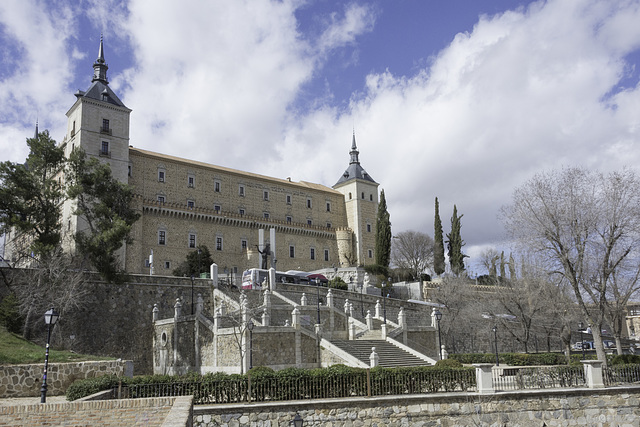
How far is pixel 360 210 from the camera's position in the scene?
218 ft

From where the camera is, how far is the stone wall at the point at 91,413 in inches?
372

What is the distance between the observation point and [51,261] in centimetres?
2580

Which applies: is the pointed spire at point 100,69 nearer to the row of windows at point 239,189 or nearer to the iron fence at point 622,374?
the row of windows at point 239,189

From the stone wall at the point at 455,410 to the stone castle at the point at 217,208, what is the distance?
103 feet

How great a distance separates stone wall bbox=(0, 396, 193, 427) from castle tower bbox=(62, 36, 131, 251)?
37.9 metres

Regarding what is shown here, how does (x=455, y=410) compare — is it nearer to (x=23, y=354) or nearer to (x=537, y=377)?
(x=537, y=377)

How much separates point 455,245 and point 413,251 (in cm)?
1136

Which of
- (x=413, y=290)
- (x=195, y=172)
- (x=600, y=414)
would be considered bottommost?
(x=600, y=414)

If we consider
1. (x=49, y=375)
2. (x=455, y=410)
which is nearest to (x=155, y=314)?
(x=49, y=375)

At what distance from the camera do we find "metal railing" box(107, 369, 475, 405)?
14.7m

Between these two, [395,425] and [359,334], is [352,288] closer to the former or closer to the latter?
[359,334]

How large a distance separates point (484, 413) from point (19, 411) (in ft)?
39.2

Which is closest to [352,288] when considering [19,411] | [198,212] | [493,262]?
[493,262]

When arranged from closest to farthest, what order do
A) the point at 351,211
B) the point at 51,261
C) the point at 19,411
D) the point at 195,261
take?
1. the point at 19,411
2. the point at 51,261
3. the point at 195,261
4. the point at 351,211
